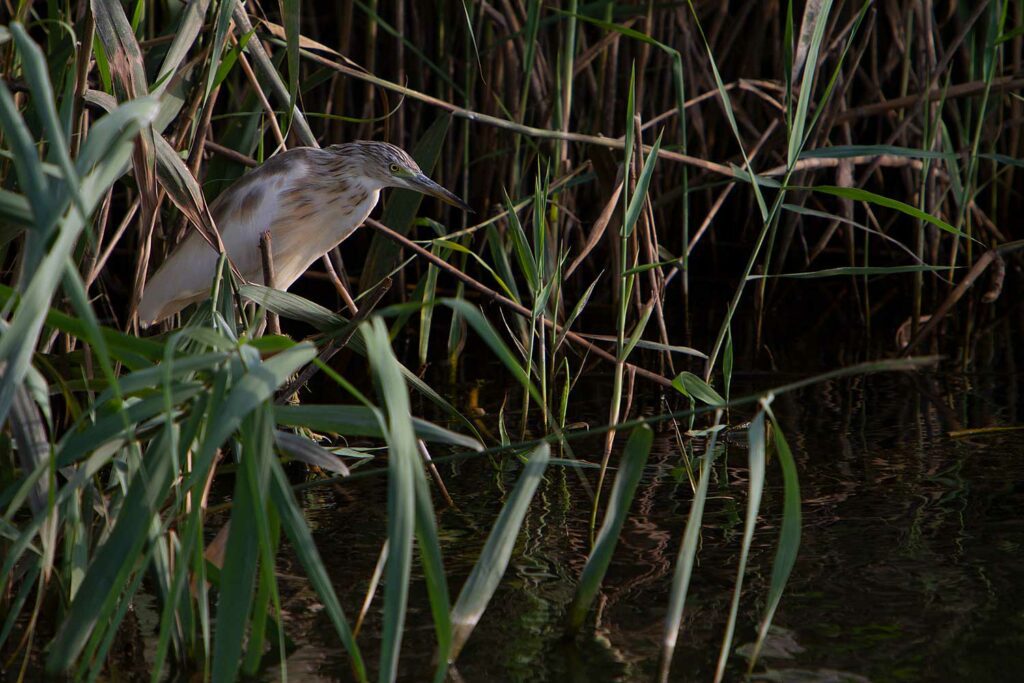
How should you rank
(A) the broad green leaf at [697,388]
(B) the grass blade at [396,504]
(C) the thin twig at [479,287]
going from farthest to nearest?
1. (C) the thin twig at [479,287]
2. (A) the broad green leaf at [697,388]
3. (B) the grass blade at [396,504]

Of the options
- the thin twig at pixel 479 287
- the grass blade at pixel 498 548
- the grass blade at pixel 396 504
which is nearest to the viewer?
the grass blade at pixel 396 504

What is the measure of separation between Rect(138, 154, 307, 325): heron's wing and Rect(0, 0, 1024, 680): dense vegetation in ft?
0.24

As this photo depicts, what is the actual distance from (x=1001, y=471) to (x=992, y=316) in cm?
174

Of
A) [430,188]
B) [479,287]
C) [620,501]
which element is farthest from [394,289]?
[620,501]

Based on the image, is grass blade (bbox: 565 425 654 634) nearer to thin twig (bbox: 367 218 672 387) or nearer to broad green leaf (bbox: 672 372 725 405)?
broad green leaf (bbox: 672 372 725 405)

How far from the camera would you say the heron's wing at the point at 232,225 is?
2.88 meters

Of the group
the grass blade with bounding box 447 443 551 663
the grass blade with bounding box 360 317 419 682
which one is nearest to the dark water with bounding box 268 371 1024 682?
the grass blade with bounding box 447 443 551 663

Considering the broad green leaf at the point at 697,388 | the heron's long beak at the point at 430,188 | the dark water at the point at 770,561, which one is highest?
the heron's long beak at the point at 430,188

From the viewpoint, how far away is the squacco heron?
2.89m

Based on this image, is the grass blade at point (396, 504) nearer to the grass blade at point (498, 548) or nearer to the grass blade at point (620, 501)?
the grass blade at point (498, 548)

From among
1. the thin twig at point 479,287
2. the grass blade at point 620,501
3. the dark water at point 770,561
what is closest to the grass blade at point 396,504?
the grass blade at point 620,501

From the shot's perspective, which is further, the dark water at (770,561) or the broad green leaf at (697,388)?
the broad green leaf at (697,388)

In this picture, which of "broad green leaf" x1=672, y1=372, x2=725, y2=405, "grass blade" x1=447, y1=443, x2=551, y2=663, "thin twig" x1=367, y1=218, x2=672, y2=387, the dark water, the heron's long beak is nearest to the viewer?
"grass blade" x1=447, y1=443, x2=551, y2=663

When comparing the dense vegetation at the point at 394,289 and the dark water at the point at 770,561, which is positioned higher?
the dense vegetation at the point at 394,289
